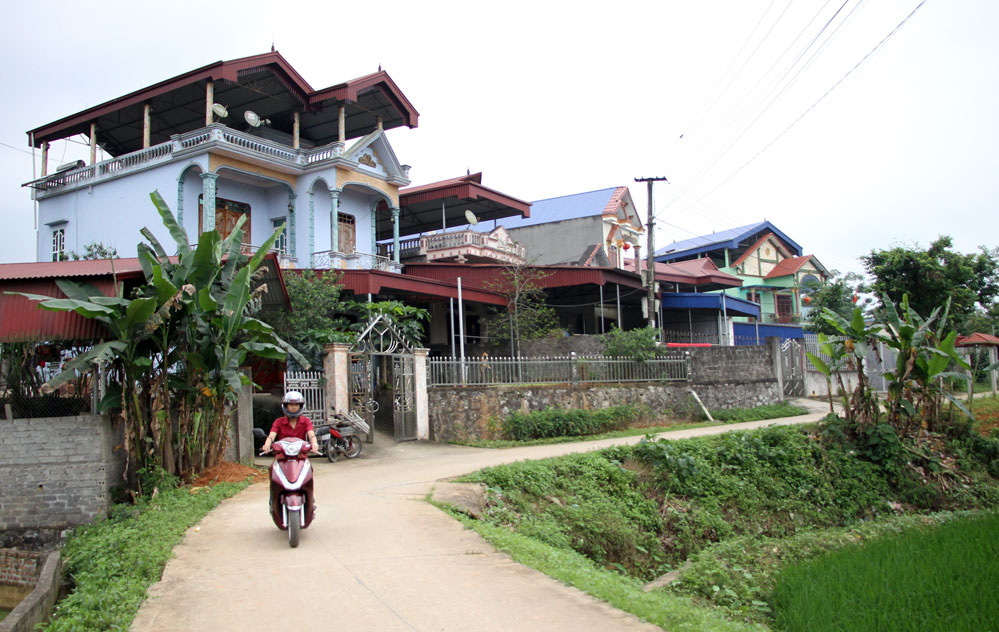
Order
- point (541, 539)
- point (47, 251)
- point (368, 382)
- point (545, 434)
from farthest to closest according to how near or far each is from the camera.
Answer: point (47, 251) → point (545, 434) → point (368, 382) → point (541, 539)

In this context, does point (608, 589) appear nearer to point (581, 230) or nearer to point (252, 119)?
point (252, 119)

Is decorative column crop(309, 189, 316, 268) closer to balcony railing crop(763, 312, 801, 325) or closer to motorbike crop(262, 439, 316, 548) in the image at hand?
motorbike crop(262, 439, 316, 548)

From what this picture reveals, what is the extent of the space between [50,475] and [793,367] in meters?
21.0

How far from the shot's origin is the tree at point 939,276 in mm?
26609

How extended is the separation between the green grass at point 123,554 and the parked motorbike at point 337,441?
2804 millimetres

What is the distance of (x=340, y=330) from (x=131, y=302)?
25.9ft

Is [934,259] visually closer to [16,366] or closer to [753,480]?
[753,480]

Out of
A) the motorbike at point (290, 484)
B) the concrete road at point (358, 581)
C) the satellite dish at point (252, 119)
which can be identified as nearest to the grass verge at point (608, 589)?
the concrete road at point (358, 581)

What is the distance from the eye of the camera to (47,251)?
79.8 ft

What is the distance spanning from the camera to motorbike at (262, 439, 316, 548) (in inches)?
272

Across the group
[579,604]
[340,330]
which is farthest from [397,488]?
[340,330]

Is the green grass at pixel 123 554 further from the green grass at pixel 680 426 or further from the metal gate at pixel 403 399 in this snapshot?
the green grass at pixel 680 426

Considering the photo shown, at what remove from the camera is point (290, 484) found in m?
6.95

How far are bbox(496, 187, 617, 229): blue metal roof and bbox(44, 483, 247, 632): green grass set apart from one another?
25.9 metres
